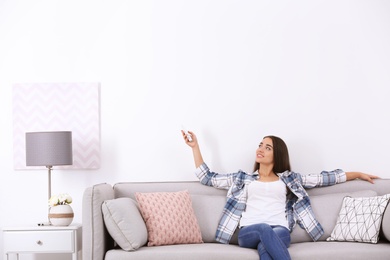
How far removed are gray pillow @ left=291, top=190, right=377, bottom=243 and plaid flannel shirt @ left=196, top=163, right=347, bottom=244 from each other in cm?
4

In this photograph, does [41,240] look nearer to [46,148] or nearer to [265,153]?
[46,148]

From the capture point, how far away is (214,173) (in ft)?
15.1

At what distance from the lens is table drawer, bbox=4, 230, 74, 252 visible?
4.29m

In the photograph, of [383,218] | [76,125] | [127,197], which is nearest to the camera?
[383,218]

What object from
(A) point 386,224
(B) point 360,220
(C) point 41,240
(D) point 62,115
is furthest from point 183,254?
(D) point 62,115

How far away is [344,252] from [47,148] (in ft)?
6.74

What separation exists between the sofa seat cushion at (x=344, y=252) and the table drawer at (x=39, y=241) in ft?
4.81

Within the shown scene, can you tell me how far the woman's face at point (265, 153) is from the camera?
4500mm

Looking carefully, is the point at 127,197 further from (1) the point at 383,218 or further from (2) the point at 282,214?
(1) the point at 383,218

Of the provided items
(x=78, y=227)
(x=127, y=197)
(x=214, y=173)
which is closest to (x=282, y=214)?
(x=214, y=173)

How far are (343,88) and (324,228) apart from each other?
1.14m

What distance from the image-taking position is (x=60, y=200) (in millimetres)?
4473

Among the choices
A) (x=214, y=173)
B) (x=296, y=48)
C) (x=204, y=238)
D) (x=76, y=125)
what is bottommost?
(x=204, y=238)

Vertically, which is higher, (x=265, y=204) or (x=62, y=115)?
(x=62, y=115)
